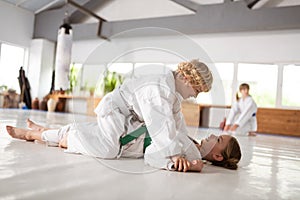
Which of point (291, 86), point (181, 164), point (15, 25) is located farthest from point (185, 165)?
point (15, 25)

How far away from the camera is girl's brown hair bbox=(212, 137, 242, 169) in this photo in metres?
1.41

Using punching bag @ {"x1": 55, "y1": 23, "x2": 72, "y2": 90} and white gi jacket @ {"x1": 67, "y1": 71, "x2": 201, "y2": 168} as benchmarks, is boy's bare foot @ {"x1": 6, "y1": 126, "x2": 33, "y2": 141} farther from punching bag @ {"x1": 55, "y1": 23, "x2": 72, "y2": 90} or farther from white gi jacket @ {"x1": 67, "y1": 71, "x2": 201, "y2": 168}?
punching bag @ {"x1": 55, "y1": 23, "x2": 72, "y2": 90}

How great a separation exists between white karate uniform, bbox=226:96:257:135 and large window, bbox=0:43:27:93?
18.4 feet

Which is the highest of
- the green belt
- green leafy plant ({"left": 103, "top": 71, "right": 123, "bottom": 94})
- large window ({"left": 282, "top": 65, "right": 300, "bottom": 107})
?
large window ({"left": 282, "top": 65, "right": 300, "bottom": 107})

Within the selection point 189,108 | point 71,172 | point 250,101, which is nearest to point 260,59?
point 250,101

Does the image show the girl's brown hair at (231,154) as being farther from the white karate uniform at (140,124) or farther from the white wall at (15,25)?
the white wall at (15,25)

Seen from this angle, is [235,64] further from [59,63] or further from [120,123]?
[120,123]

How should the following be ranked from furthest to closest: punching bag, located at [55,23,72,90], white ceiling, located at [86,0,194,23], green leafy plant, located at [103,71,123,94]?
1. white ceiling, located at [86,0,194,23]
2. punching bag, located at [55,23,72,90]
3. green leafy plant, located at [103,71,123,94]

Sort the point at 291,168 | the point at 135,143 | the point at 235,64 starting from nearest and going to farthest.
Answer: the point at 135,143
the point at 291,168
the point at 235,64

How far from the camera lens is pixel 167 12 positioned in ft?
23.2

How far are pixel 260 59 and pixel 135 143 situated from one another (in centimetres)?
550

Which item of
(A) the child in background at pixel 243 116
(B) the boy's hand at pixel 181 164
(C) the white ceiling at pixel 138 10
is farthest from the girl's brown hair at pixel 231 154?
(C) the white ceiling at pixel 138 10

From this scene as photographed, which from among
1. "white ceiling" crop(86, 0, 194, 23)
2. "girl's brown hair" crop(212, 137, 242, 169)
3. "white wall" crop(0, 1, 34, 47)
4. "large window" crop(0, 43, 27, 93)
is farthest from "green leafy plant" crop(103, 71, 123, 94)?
"white wall" crop(0, 1, 34, 47)

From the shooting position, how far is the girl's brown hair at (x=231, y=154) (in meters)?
1.41
